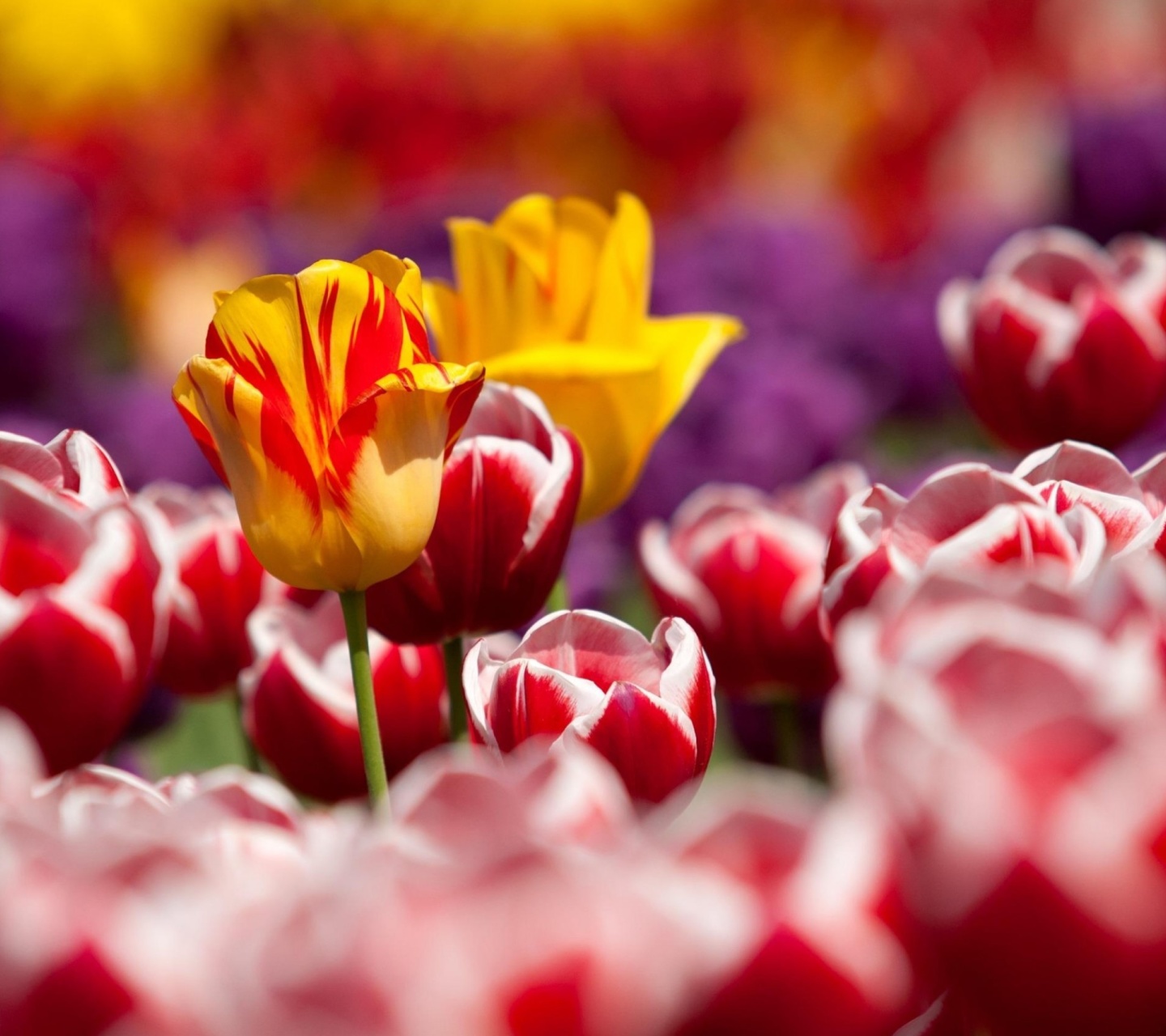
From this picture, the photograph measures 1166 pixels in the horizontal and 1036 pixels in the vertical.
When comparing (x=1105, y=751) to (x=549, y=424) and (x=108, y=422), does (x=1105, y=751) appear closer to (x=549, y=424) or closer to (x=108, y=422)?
(x=549, y=424)

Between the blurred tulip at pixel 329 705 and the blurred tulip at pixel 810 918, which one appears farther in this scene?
the blurred tulip at pixel 329 705

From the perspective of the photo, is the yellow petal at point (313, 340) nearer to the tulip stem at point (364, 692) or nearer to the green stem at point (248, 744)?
the tulip stem at point (364, 692)

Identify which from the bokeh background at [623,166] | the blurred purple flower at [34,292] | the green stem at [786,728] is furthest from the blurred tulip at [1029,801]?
the blurred purple flower at [34,292]

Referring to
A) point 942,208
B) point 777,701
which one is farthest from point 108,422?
point 942,208

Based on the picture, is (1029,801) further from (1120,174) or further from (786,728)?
(1120,174)

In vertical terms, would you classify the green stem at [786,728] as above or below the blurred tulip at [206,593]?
below

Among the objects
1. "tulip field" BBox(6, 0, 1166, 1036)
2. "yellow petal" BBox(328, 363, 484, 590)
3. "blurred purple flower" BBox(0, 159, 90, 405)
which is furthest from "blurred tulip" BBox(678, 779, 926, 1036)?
"blurred purple flower" BBox(0, 159, 90, 405)

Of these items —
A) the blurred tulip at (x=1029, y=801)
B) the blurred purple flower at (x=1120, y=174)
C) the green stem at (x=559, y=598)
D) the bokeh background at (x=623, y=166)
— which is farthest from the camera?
the blurred purple flower at (x=1120, y=174)
